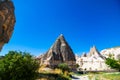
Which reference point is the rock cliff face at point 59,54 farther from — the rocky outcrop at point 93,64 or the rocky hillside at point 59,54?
the rocky outcrop at point 93,64

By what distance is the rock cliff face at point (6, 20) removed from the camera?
29.0 metres

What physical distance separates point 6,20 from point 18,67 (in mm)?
14045

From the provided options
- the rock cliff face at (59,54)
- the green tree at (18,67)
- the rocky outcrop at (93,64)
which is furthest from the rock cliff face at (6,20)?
the rocky outcrop at (93,64)

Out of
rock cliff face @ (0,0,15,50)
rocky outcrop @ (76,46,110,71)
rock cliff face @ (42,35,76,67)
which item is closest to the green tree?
rock cliff face @ (0,0,15,50)

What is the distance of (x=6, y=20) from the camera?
29.8m

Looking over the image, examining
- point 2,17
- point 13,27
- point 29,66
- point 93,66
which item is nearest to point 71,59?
point 93,66

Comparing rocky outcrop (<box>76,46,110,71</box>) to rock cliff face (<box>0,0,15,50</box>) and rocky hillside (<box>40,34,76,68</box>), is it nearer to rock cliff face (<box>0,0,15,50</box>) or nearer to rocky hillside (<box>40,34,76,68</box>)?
rocky hillside (<box>40,34,76,68</box>)

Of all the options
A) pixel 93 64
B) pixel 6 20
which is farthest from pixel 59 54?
pixel 6 20

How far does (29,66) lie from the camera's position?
57.3 feet

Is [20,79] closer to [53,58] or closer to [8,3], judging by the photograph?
[8,3]

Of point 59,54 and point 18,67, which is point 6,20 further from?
point 59,54

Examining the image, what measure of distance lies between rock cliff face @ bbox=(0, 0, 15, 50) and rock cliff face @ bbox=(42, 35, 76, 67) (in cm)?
2754

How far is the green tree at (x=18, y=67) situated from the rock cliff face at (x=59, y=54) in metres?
39.9

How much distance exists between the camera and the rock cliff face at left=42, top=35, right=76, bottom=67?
59.5m
